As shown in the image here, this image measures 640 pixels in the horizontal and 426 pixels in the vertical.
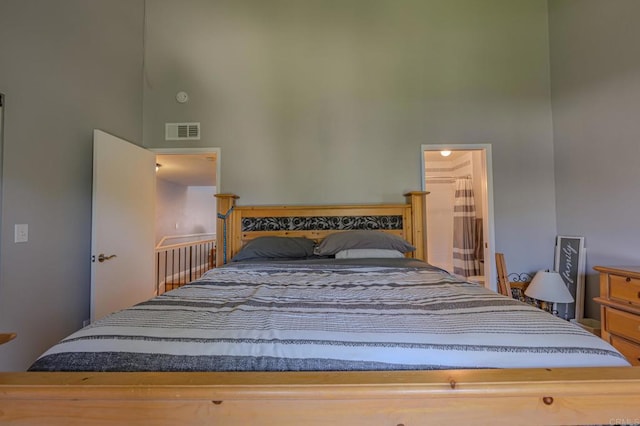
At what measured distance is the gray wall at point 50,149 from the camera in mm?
1787

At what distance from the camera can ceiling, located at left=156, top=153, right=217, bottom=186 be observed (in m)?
3.65

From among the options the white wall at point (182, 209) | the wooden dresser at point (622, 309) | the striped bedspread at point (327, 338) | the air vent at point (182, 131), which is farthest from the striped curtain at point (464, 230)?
the white wall at point (182, 209)

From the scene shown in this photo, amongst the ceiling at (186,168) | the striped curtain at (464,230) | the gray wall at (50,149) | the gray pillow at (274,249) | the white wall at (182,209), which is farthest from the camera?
the white wall at (182,209)

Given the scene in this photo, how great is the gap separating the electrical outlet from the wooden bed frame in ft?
5.35

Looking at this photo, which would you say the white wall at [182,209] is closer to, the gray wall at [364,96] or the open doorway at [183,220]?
the open doorway at [183,220]

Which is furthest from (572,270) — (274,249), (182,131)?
(182,131)

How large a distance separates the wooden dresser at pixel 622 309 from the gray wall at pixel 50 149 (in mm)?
3815

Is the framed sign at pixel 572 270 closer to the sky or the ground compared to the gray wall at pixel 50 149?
closer to the ground

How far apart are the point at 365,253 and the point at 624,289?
1.68 m

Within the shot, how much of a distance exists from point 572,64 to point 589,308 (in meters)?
2.28

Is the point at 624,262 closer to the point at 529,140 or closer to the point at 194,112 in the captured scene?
the point at 529,140

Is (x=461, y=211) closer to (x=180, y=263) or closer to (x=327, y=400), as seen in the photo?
(x=327, y=400)

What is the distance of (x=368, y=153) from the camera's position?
3.00m

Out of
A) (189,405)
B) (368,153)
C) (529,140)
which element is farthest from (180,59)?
(529,140)
